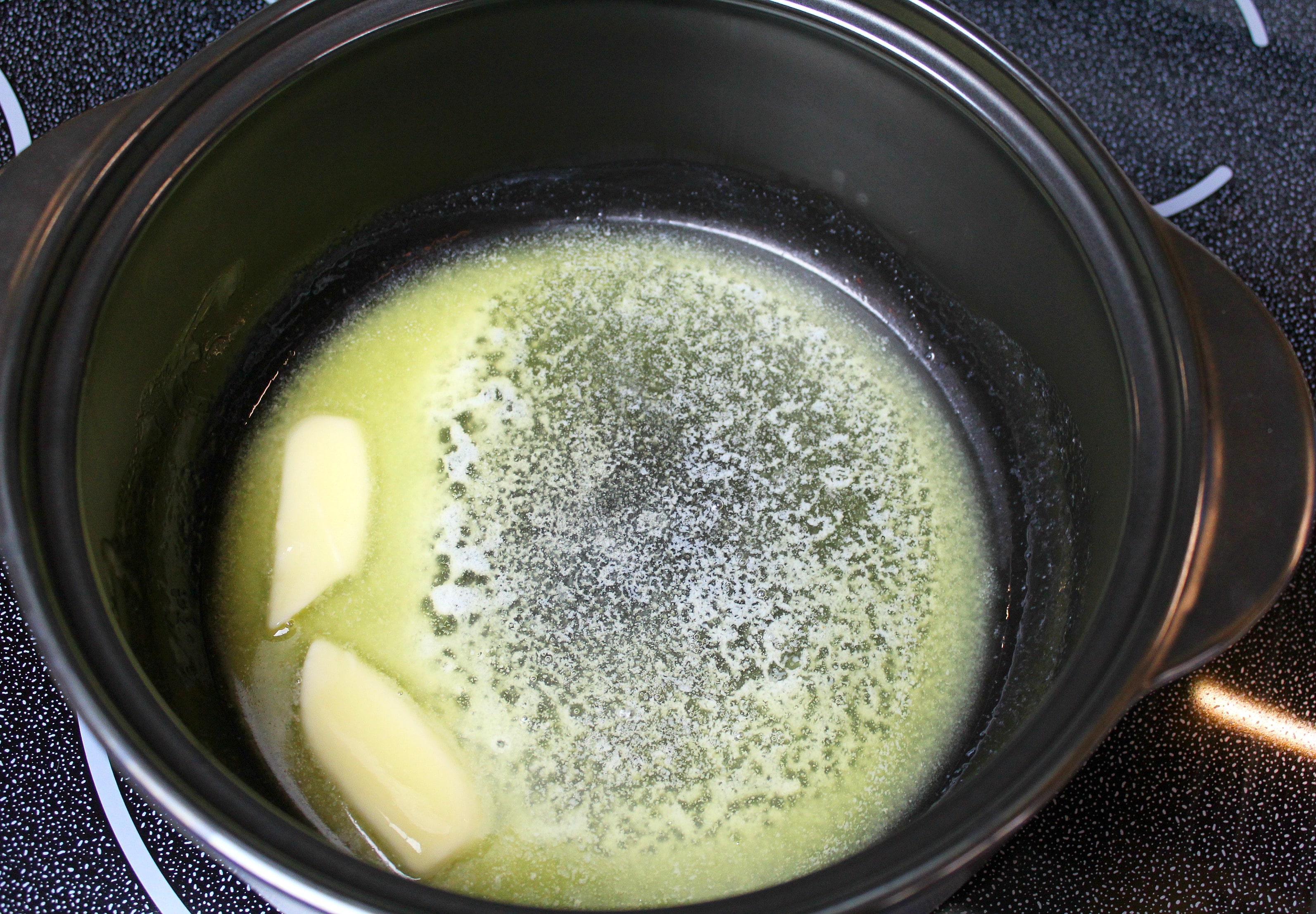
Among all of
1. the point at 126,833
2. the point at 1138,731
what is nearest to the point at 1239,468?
the point at 1138,731

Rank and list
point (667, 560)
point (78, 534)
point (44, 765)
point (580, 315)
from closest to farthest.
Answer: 1. point (78, 534)
2. point (44, 765)
3. point (667, 560)
4. point (580, 315)

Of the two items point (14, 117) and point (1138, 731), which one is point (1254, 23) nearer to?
point (1138, 731)

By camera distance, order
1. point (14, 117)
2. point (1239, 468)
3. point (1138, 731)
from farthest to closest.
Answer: point (14, 117) → point (1138, 731) → point (1239, 468)

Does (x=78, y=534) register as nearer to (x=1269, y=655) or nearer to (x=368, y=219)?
(x=368, y=219)

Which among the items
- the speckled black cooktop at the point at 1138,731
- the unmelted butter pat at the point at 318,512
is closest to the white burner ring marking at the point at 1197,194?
the speckled black cooktop at the point at 1138,731

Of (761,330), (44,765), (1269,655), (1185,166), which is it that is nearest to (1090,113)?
(1185,166)

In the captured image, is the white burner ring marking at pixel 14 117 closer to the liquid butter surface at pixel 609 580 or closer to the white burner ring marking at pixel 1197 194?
the liquid butter surface at pixel 609 580
